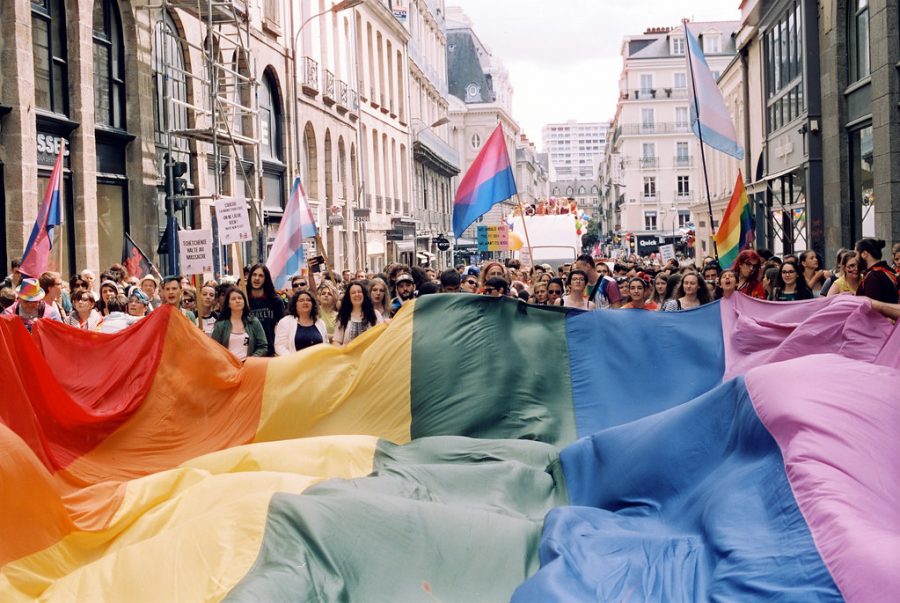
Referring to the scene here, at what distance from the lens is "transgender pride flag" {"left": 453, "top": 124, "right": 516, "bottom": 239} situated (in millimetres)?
16578

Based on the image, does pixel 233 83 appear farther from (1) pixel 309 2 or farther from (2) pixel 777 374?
(2) pixel 777 374

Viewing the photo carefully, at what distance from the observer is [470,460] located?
277 inches

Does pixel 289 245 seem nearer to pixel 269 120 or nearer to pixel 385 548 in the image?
pixel 385 548

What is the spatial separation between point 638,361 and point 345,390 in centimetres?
212

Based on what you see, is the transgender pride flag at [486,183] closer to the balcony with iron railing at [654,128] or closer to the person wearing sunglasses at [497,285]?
the person wearing sunglasses at [497,285]

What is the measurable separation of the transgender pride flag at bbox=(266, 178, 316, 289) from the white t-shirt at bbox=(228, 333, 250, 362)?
4320mm

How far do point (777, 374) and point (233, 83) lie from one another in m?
20.4

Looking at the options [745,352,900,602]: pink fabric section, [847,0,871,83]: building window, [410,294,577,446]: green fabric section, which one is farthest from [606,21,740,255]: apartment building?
[745,352,900,602]: pink fabric section

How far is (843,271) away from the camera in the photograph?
1159 centimetres

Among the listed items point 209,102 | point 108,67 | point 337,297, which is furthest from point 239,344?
point 209,102

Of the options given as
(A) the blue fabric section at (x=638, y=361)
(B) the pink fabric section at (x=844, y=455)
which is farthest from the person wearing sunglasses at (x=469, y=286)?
(B) the pink fabric section at (x=844, y=455)

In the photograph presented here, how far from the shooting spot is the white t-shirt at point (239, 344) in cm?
980

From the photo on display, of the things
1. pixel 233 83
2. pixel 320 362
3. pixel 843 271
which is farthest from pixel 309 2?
pixel 320 362

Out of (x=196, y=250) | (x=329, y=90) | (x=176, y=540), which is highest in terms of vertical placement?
(x=329, y=90)
